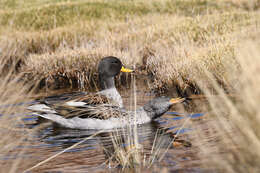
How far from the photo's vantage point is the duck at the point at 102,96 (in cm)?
613

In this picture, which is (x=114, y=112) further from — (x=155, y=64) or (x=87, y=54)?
(x=87, y=54)

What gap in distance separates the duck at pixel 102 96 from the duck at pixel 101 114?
0.34 ft

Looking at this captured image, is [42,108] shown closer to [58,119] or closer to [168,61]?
[58,119]

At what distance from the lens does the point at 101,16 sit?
55.9 ft

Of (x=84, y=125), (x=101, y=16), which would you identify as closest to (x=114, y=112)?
(x=84, y=125)

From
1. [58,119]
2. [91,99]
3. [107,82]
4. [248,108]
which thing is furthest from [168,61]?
[248,108]

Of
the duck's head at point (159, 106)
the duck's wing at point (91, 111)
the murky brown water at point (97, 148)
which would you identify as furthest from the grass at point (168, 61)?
the duck's wing at point (91, 111)

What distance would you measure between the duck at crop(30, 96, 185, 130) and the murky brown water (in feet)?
0.42

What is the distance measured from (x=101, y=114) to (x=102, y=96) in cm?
58

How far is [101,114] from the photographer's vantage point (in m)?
5.84

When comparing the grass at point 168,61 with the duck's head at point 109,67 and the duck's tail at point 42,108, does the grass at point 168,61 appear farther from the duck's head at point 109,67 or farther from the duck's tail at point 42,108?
the duck's head at point 109,67

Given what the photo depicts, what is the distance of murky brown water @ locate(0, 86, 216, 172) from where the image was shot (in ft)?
12.8

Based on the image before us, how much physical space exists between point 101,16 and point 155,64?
907cm

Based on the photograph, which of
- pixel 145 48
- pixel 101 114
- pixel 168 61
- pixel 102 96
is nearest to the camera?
pixel 101 114
